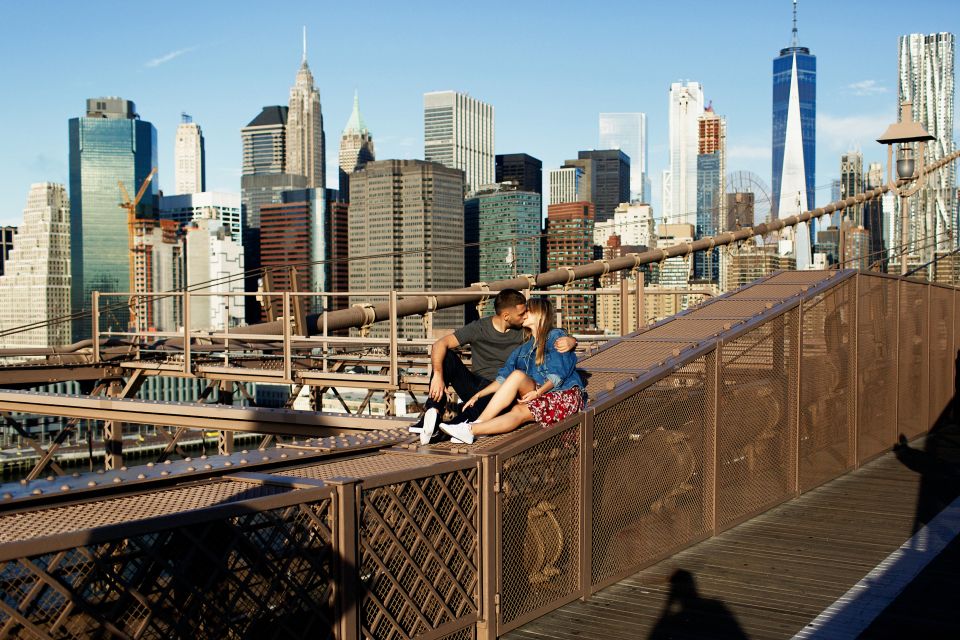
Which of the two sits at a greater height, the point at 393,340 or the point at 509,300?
the point at 509,300

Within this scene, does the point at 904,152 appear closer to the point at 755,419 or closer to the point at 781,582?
the point at 755,419

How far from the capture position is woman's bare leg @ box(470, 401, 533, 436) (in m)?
5.46

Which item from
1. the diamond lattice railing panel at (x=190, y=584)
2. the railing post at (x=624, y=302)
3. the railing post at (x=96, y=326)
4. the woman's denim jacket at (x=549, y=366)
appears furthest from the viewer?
the railing post at (x=96, y=326)

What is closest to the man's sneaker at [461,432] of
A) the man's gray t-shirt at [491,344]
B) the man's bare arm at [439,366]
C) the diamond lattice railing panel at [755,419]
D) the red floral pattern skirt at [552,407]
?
the red floral pattern skirt at [552,407]

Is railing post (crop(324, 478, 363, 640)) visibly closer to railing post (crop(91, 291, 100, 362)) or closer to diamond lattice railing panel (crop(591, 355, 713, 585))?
diamond lattice railing panel (crop(591, 355, 713, 585))

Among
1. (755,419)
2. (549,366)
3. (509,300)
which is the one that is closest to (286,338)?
(509,300)

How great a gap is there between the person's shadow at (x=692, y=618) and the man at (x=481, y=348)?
1.68 metres

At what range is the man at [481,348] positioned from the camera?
6.57m

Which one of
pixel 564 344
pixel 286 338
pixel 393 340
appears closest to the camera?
pixel 564 344

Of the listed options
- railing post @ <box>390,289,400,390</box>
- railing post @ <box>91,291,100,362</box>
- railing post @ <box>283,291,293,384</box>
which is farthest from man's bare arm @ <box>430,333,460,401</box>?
railing post @ <box>91,291,100,362</box>

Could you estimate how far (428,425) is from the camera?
5414 millimetres

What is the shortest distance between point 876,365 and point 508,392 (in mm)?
5808

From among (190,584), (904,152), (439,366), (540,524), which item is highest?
(904,152)

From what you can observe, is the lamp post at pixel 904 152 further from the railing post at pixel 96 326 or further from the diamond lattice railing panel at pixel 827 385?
the railing post at pixel 96 326
